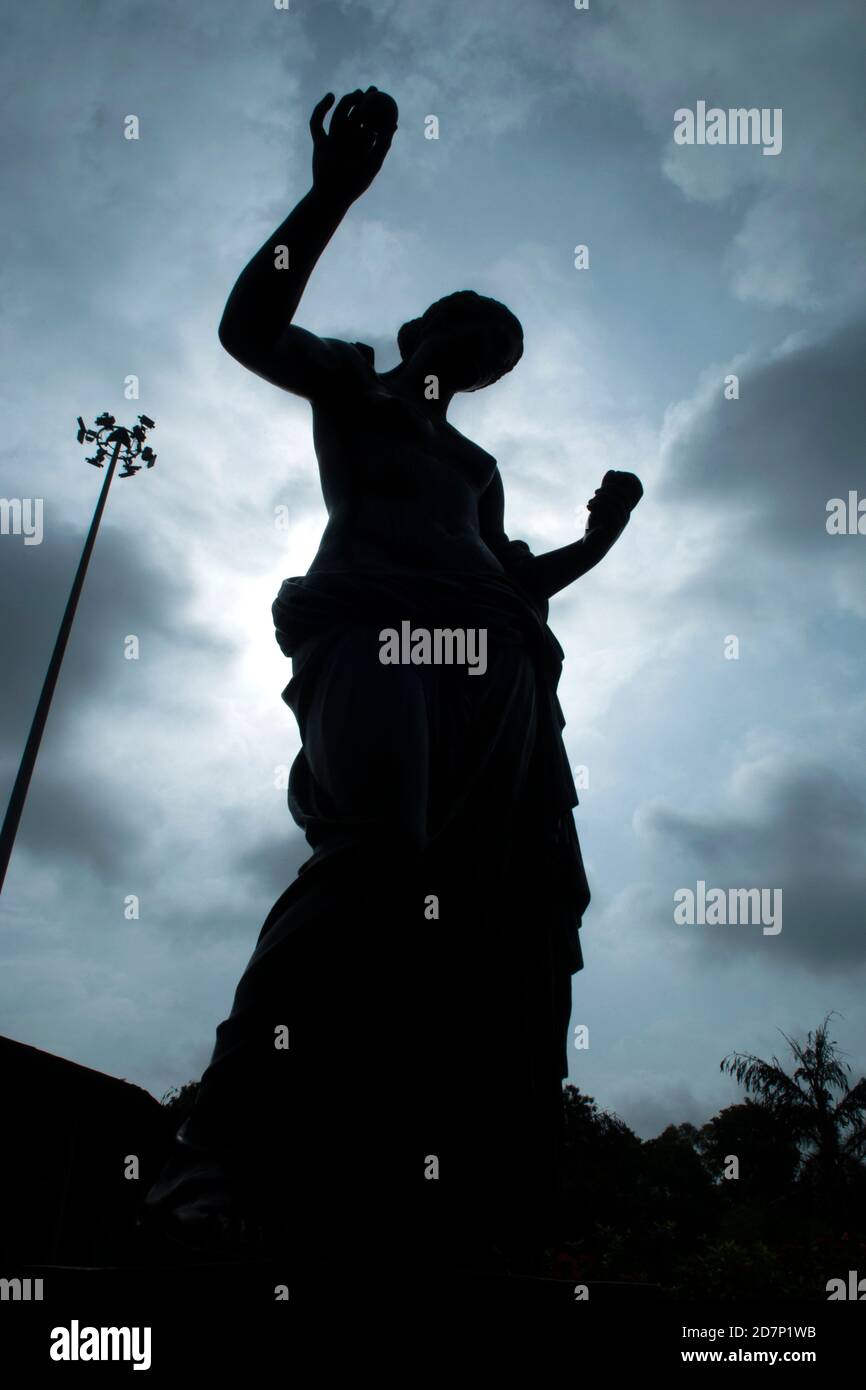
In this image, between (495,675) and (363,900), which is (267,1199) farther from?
(495,675)

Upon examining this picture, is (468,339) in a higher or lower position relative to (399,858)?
higher

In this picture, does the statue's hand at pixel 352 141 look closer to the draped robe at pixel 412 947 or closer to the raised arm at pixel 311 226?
the raised arm at pixel 311 226

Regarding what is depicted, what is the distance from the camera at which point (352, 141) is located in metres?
3.52

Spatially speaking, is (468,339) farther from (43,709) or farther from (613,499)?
(43,709)

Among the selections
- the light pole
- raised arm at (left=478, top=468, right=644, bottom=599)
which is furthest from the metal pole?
raised arm at (left=478, top=468, right=644, bottom=599)

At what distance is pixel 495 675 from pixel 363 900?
3.75 ft

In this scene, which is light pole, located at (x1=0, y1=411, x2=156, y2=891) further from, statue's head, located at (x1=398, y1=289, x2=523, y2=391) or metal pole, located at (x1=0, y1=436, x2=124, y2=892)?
statue's head, located at (x1=398, y1=289, x2=523, y2=391)

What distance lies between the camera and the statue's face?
4582 mm

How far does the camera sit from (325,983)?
2.96 meters

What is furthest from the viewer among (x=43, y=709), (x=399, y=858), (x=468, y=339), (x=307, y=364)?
(x=43, y=709)

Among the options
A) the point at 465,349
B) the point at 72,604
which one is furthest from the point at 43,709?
the point at 465,349

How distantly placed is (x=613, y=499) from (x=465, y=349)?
970mm

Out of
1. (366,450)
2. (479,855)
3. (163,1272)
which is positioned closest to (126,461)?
(366,450)
